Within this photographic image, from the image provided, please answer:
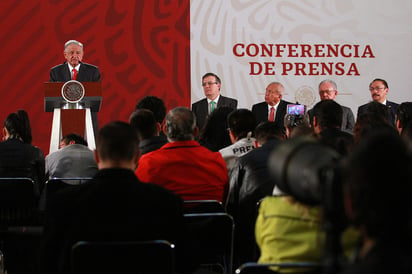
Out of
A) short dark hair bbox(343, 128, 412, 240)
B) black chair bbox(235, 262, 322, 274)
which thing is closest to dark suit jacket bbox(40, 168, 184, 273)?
black chair bbox(235, 262, 322, 274)

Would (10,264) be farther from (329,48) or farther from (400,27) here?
(400,27)

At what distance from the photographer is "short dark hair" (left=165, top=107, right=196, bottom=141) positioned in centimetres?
354

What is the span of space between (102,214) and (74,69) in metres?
5.20

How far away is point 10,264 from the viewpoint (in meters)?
4.55

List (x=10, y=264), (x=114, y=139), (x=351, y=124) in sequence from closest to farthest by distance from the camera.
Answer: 1. (x=114, y=139)
2. (x=10, y=264)
3. (x=351, y=124)

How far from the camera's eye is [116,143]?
2.28 m

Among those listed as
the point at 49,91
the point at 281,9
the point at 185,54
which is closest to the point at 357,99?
the point at 281,9

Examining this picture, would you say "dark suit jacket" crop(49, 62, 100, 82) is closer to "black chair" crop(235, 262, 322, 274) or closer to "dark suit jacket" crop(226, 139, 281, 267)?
"dark suit jacket" crop(226, 139, 281, 267)

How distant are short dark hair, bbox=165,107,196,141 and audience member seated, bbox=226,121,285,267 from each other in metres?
0.36

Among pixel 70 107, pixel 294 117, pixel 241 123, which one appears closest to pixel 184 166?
pixel 241 123

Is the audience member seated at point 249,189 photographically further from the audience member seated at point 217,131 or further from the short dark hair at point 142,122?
the audience member seated at point 217,131

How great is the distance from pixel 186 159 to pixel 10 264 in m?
1.85

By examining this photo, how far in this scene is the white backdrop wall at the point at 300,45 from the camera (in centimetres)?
904

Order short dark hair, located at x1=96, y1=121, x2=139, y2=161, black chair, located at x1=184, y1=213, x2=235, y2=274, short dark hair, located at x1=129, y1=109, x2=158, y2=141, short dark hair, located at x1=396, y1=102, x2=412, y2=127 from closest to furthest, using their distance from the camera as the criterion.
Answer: short dark hair, located at x1=96, y1=121, x2=139, y2=161 → black chair, located at x1=184, y1=213, x2=235, y2=274 → short dark hair, located at x1=129, y1=109, x2=158, y2=141 → short dark hair, located at x1=396, y1=102, x2=412, y2=127
